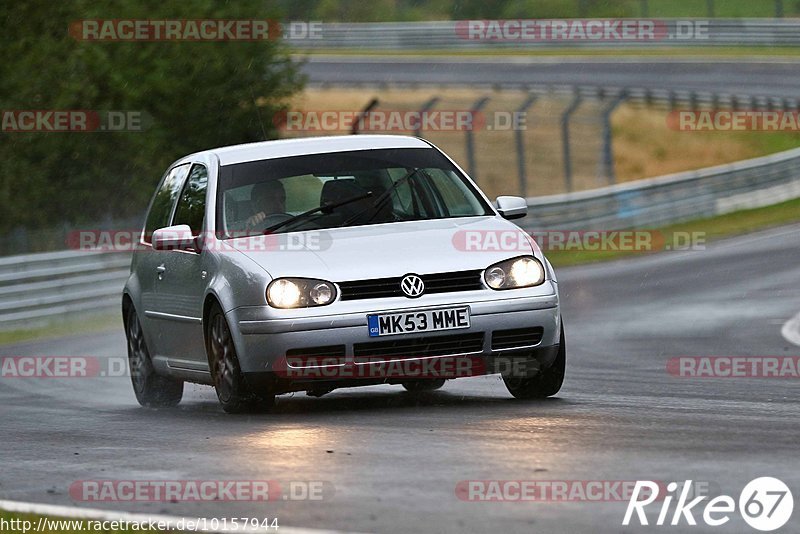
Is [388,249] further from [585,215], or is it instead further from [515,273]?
[585,215]

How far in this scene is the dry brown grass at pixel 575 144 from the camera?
3922cm

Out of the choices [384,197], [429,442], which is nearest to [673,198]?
[384,197]

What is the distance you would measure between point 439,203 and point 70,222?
23.6m

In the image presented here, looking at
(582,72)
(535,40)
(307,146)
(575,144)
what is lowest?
(535,40)

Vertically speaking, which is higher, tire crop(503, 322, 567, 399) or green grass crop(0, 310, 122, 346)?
tire crop(503, 322, 567, 399)

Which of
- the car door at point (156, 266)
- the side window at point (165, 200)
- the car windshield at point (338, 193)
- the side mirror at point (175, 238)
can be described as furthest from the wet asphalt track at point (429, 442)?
the side window at point (165, 200)

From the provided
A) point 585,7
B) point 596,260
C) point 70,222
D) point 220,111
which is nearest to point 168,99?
point 220,111

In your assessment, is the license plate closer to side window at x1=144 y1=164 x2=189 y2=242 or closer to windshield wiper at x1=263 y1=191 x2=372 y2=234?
windshield wiper at x1=263 y1=191 x2=372 y2=234

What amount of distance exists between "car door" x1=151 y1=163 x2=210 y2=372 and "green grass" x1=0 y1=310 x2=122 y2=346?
12.0 metres

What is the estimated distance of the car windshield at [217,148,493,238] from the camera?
1009 centimetres

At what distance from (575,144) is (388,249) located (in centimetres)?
3287

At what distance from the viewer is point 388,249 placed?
941 centimetres

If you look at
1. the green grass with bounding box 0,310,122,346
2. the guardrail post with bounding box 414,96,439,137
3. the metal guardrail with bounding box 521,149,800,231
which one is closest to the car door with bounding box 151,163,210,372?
the green grass with bounding box 0,310,122,346

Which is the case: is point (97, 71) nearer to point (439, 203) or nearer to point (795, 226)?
point (795, 226)
